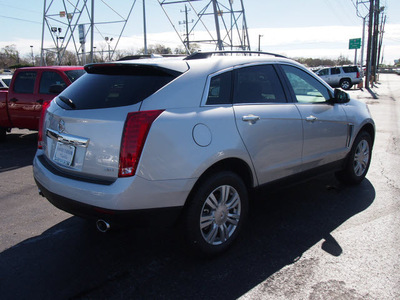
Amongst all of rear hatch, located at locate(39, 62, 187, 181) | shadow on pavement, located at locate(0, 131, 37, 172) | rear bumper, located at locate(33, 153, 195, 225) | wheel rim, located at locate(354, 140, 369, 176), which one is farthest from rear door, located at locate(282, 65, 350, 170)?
shadow on pavement, located at locate(0, 131, 37, 172)

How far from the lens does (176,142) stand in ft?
9.04

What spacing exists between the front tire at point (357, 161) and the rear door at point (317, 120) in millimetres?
299

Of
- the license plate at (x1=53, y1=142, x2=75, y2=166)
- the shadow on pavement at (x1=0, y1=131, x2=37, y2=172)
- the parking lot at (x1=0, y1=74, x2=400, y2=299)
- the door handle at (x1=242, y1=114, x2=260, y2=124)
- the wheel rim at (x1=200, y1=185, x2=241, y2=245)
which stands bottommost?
the shadow on pavement at (x1=0, y1=131, x2=37, y2=172)

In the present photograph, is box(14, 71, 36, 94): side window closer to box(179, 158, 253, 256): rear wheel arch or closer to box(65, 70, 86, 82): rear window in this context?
box(65, 70, 86, 82): rear window

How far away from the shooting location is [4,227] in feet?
12.8

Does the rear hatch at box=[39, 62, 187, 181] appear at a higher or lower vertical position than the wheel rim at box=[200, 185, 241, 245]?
higher

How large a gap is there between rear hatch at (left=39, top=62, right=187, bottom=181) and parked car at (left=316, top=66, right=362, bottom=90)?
3133 cm

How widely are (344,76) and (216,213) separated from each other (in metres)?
31.7

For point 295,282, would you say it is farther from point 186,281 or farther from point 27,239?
point 27,239

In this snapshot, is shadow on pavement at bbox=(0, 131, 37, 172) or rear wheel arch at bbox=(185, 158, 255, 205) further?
shadow on pavement at bbox=(0, 131, 37, 172)

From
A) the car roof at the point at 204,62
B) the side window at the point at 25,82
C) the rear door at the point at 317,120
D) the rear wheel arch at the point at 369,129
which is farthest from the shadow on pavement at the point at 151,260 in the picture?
the side window at the point at 25,82

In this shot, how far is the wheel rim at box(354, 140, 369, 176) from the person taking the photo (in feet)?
16.8

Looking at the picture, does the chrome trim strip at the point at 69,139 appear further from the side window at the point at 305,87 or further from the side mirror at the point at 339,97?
the side mirror at the point at 339,97

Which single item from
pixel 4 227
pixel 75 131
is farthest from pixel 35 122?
pixel 75 131
